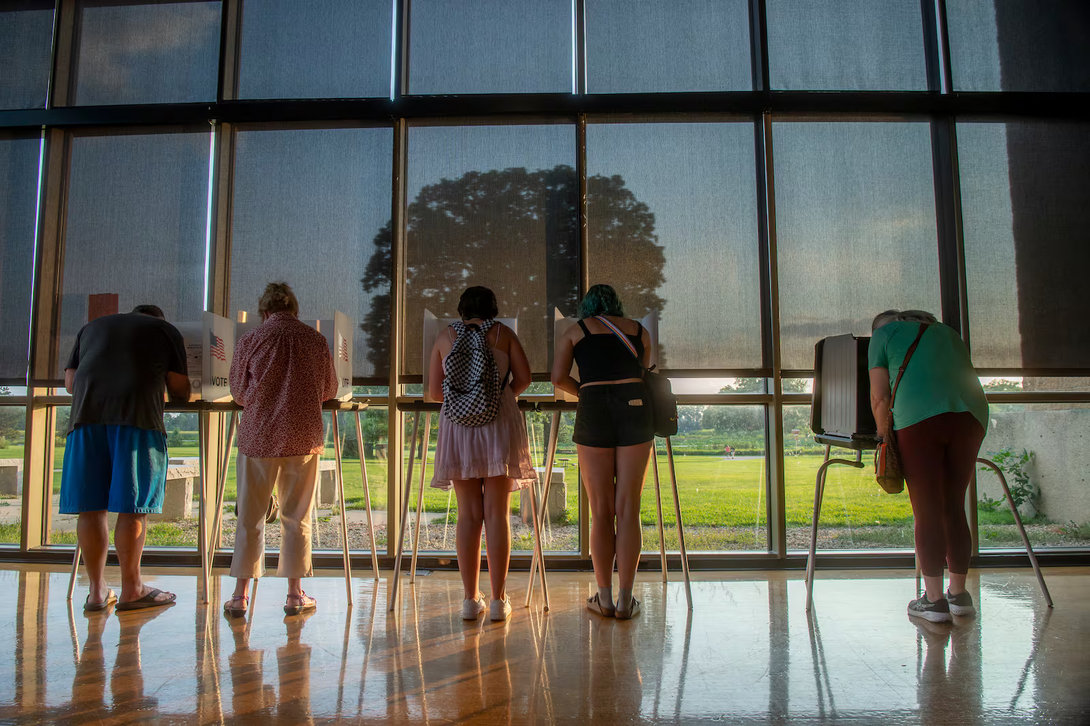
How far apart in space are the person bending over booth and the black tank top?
3.85 feet

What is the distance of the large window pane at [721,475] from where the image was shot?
3879mm

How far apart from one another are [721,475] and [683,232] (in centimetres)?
146

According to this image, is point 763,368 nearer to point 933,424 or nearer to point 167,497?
point 933,424

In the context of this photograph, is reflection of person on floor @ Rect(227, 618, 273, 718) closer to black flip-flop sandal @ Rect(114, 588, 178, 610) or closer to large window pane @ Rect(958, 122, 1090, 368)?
black flip-flop sandal @ Rect(114, 588, 178, 610)

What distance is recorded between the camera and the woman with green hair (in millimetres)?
2695

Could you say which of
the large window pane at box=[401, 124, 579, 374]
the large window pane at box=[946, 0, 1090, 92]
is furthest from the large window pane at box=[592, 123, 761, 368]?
the large window pane at box=[946, 0, 1090, 92]

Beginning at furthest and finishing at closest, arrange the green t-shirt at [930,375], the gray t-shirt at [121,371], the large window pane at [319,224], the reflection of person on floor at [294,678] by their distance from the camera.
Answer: the large window pane at [319,224]
the gray t-shirt at [121,371]
the green t-shirt at [930,375]
the reflection of person on floor at [294,678]

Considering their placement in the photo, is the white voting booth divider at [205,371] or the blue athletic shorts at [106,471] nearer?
the blue athletic shorts at [106,471]

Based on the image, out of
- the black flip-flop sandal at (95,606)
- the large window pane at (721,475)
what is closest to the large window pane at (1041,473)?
the large window pane at (721,475)

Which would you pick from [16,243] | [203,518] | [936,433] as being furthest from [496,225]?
[16,243]

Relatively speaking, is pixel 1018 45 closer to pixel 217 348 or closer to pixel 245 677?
pixel 217 348

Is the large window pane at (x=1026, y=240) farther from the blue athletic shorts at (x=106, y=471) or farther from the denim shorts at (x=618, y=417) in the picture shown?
the blue athletic shorts at (x=106, y=471)

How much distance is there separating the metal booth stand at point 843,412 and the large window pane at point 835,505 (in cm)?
62

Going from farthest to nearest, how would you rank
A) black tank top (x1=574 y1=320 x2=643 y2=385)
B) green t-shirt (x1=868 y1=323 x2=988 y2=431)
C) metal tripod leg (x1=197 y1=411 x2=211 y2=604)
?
metal tripod leg (x1=197 y1=411 x2=211 y2=604), black tank top (x1=574 y1=320 x2=643 y2=385), green t-shirt (x1=868 y1=323 x2=988 y2=431)
